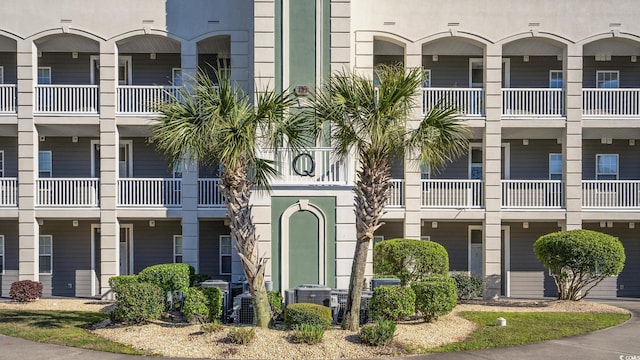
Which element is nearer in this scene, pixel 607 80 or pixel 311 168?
pixel 311 168

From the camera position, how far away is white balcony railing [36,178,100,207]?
22906 mm

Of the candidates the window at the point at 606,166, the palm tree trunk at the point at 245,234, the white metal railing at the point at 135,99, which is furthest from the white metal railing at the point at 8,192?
the window at the point at 606,166

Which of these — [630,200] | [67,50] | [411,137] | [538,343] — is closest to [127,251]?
[67,50]

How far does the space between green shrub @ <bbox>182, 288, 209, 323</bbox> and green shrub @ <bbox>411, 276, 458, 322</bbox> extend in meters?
5.39

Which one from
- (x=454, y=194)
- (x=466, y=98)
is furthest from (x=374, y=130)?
(x=466, y=98)

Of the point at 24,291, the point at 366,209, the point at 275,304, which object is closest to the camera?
the point at 366,209

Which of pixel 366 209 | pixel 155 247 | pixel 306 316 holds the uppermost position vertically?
pixel 366 209

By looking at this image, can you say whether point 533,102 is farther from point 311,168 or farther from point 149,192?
point 149,192

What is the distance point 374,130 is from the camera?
14023mm

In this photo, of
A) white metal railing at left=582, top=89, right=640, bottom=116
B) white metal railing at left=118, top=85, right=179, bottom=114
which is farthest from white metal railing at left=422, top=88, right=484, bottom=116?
white metal railing at left=118, top=85, right=179, bottom=114

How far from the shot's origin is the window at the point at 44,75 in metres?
24.8

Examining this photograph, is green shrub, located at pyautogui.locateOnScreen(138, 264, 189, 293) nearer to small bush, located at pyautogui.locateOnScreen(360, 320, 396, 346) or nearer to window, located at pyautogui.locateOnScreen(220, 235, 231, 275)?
window, located at pyautogui.locateOnScreen(220, 235, 231, 275)

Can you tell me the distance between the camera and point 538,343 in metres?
14.4

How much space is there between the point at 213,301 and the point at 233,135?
172 inches
